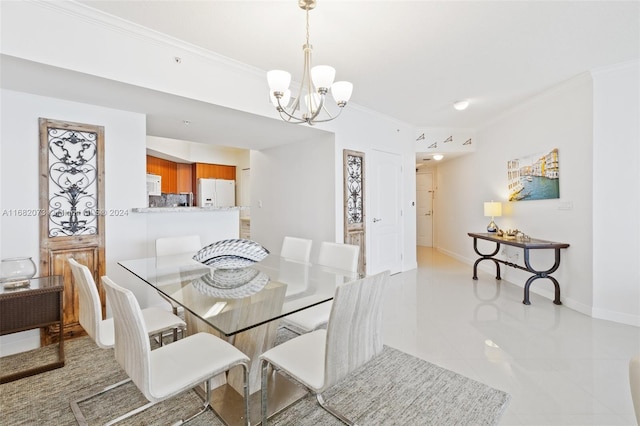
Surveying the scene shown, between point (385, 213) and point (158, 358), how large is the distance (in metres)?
3.99

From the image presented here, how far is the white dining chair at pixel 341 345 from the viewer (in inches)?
51.1

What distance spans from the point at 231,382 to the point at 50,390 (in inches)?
47.3

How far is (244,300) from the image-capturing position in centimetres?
169

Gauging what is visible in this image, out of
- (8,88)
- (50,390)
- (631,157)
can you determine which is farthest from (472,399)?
(8,88)

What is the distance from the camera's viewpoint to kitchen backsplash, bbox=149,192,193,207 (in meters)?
6.24

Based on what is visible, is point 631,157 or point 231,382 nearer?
point 231,382

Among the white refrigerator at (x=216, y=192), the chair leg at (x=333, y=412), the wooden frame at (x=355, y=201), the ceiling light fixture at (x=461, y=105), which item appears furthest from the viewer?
the white refrigerator at (x=216, y=192)

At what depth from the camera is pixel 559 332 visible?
2.75 m

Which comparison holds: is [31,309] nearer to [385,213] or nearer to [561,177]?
[385,213]

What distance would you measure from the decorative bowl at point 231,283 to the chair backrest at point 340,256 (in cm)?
64

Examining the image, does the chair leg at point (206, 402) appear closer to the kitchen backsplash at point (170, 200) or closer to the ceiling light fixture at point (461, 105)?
the ceiling light fixture at point (461, 105)

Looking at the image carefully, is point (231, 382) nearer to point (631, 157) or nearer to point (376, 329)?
point (376, 329)

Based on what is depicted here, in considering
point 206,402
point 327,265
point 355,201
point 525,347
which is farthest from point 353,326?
point 355,201

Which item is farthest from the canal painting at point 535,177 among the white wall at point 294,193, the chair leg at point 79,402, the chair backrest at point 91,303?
the chair leg at point 79,402
